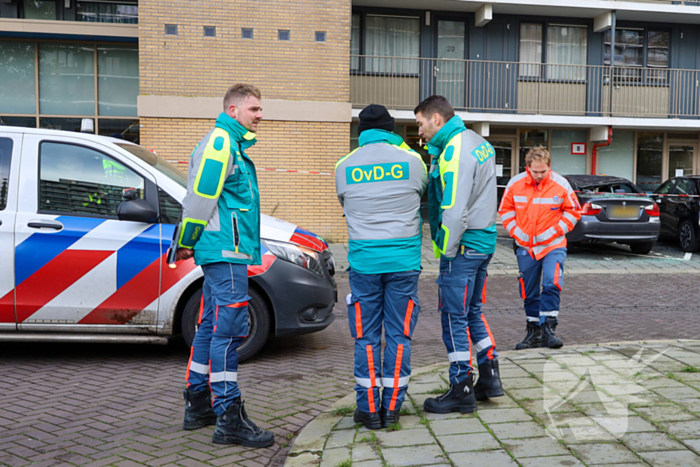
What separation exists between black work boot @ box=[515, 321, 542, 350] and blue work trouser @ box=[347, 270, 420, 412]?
235 cm

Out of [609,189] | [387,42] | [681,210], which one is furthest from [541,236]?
[387,42]

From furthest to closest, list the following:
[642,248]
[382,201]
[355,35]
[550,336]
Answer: [355,35] < [642,248] < [550,336] < [382,201]

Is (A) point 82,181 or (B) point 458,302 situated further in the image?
(A) point 82,181

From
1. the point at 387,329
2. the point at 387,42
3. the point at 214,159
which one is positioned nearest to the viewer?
the point at 214,159

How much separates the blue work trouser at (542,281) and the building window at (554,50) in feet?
45.0

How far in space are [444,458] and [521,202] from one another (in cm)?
331

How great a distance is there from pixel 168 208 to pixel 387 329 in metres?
2.39

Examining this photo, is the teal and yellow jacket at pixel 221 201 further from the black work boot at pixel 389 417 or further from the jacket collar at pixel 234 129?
the black work boot at pixel 389 417

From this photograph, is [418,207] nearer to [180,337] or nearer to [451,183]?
[451,183]

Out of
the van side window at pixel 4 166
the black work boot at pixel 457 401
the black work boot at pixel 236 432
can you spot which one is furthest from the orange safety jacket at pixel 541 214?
the van side window at pixel 4 166

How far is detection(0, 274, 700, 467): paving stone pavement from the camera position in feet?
12.0

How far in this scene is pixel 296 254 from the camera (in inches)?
220

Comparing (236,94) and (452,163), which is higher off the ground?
(236,94)

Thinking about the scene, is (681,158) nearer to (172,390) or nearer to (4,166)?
(172,390)
